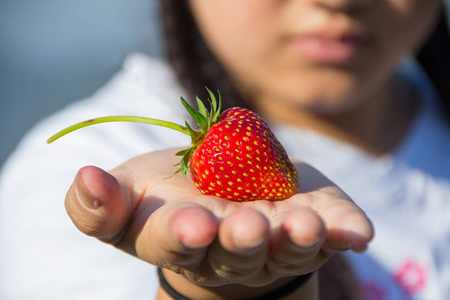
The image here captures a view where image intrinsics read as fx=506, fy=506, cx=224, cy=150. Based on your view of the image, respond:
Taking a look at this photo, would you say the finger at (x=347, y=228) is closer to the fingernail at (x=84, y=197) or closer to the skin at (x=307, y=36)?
the fingernail at (x=84, y=197)

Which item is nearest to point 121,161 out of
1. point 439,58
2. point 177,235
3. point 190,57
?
point 190,57

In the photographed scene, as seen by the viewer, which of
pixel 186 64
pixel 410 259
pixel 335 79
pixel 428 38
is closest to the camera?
pixel 335 79

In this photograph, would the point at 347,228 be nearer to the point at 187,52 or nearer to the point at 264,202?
the point at 264,202

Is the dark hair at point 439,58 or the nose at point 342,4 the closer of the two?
the nose at point 342,4

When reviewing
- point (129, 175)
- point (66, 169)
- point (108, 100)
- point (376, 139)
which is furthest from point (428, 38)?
point (129, 175)

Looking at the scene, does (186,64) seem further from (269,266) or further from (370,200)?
(269,266)

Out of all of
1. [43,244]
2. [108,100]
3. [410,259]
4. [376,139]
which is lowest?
[410,259]

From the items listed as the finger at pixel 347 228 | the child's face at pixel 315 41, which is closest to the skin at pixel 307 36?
the child's face at pixel 315 41
